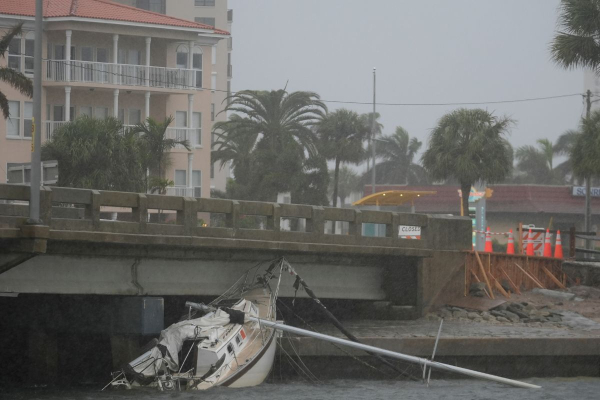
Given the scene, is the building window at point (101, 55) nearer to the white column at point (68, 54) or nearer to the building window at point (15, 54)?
the white column at point (68, 54)

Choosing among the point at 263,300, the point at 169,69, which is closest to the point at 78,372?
the point at 263,300

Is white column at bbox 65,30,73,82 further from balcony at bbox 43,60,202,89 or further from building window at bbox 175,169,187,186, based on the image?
building window at bbox 175,169,187,186

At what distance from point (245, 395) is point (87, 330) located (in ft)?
20.1

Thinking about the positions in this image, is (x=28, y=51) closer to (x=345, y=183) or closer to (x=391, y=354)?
(x=391, y=354)

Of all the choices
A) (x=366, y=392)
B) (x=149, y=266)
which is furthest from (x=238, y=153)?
(x=366, y=392)

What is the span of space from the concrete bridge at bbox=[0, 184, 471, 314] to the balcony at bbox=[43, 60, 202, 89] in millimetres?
26375

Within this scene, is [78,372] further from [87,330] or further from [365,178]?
[365,178]

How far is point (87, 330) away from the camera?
74.8 feet

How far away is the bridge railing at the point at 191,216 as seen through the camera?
64.1ft

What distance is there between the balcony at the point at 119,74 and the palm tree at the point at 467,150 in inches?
559

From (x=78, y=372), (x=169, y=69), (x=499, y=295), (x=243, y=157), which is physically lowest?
(x=78, y=372)

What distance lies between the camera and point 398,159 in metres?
106

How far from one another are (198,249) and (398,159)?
8489 cm

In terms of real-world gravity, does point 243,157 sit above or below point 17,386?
above
